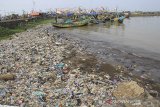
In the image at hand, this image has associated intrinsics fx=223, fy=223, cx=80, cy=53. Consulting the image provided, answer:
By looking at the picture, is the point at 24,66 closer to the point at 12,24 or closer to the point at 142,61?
the point at 142,61

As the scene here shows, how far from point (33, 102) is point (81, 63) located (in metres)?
6.21

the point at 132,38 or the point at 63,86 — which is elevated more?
the point at 63,86

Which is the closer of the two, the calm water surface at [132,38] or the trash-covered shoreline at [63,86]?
the trash-covered shoreline at [63,86]

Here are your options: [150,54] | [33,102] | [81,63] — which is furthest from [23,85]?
[150,54]

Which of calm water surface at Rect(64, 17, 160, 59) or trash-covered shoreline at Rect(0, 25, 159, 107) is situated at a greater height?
trash-covered shoreline at Rect(0, 25, 159, 107)

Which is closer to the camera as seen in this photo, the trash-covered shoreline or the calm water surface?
the trash-covered shoreline

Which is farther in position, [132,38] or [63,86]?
[132,38]

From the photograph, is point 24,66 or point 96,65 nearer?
point 24,66

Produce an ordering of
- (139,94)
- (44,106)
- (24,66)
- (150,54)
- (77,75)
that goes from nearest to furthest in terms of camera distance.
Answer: (44,106)
(139,94)
(77,75)
(24,66)
(150,54)

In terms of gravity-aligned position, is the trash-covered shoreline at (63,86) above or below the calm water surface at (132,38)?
above

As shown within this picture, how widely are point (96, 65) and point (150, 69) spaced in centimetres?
305

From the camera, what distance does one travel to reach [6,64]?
11508mm

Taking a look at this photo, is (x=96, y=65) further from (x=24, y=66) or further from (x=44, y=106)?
(x=44, y=106)

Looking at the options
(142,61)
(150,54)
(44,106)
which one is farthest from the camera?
(150,54)
